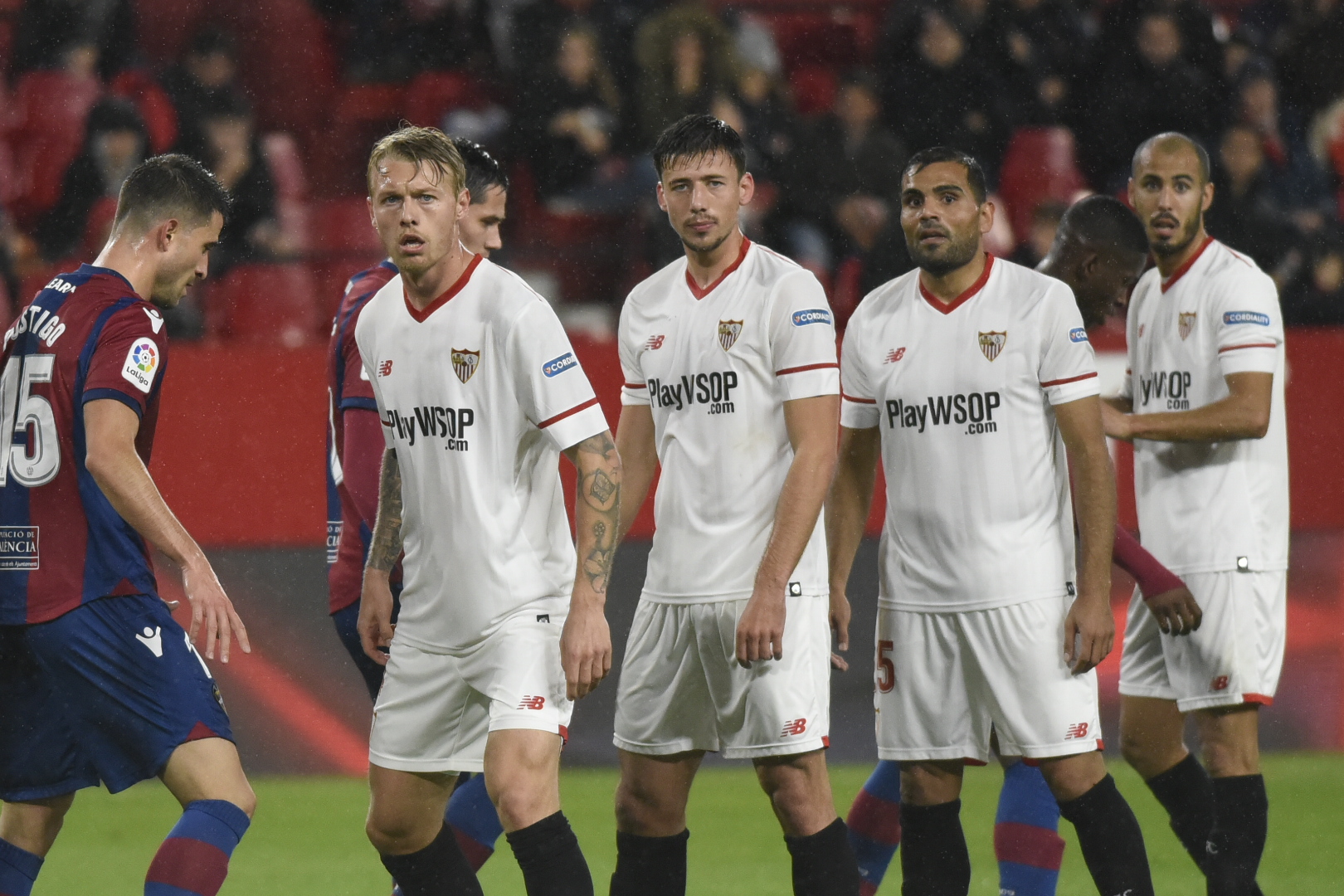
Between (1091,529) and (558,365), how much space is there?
142cm

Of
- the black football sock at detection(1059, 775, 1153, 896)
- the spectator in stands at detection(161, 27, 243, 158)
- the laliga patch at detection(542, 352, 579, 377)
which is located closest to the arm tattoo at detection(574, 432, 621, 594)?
the laliga patch at detection(542, 352, 579, 377)

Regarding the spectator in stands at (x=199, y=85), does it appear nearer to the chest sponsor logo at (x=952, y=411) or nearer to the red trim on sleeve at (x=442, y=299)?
the red trim on sleeve at (x=442, y=299)

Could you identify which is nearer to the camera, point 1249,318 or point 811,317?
point 811,317

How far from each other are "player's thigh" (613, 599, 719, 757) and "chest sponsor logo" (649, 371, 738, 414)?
0.50 meters

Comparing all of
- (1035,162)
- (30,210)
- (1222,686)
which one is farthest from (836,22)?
(1222,686)

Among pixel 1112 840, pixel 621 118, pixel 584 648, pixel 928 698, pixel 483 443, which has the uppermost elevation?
pixel 621 118

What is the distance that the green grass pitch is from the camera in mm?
5488

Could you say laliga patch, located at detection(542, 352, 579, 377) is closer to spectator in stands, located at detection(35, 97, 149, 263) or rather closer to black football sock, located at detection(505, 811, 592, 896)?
black football sock, located at detection(505, 811, 592, 896)

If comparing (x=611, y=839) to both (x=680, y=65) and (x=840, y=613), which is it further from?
(x=680, y=65)

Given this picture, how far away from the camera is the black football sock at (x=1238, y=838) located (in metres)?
4.61

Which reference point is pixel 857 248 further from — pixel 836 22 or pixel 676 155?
pixel 676 155

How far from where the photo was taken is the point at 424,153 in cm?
383

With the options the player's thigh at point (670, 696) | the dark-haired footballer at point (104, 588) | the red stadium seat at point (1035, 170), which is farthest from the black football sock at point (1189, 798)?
the red stadium seat at point (1035, 170)

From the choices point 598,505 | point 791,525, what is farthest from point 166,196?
point 791,525
